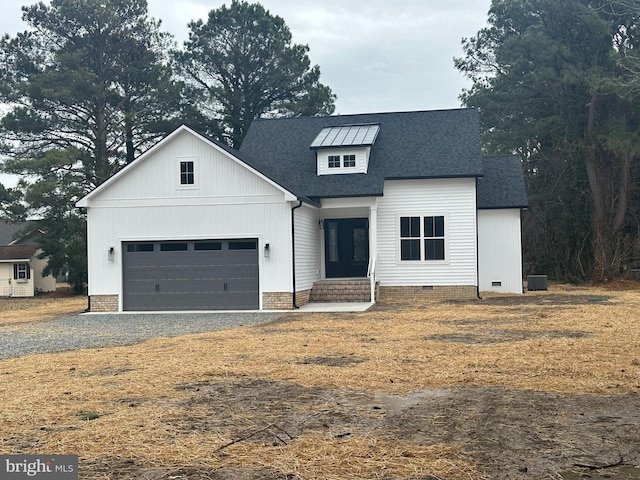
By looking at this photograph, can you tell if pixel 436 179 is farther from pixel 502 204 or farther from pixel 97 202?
pixel 97 202

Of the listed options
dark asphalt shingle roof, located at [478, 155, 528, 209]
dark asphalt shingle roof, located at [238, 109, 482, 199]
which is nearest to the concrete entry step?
dark asphalt shingle roof, located at [238, 109, 482, 199]

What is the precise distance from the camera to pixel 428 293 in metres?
23.0

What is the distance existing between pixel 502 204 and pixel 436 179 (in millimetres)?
3126

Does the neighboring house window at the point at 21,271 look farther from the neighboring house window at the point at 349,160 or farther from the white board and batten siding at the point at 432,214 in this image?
the white board and batten siding at the point at 432,214

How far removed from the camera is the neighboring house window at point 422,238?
23.0 metres

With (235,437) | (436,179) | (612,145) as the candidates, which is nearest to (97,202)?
(436,179)

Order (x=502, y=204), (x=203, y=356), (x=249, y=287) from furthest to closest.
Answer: (x=502, y=204)
(x=249, y=287)
(x=203, y=356)

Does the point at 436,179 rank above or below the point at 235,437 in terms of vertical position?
above

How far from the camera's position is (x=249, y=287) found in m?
20.2

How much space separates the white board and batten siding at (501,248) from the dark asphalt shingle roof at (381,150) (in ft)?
8.74

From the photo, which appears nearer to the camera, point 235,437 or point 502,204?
point 235,437

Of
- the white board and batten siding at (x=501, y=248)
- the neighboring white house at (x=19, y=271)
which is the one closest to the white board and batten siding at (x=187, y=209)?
the white board and batten siding at (x=501, y=248)

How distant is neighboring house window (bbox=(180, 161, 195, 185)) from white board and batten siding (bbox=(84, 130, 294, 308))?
4.8 inches

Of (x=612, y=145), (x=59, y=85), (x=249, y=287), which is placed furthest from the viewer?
(x=59, y=85)
